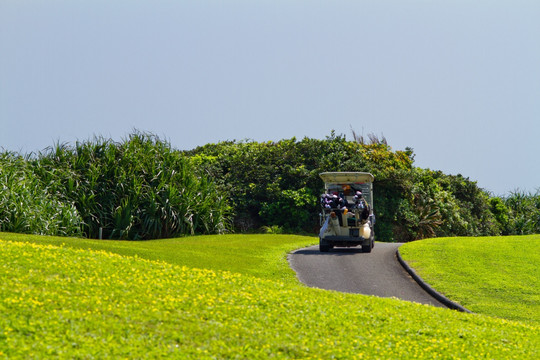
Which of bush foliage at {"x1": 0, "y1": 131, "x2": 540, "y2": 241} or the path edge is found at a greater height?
bush foliage at {"x1": 0, "y1": 131, "x2": 540, "y2": 241}

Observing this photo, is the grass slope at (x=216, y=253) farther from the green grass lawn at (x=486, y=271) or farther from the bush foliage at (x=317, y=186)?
the bush foliage at (x=317, y=186)

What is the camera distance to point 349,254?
2278 centimetres

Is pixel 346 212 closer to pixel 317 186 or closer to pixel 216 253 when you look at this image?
pixel 216 253

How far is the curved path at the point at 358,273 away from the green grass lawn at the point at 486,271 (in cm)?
Result: 63

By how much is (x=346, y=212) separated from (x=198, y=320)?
502 inches

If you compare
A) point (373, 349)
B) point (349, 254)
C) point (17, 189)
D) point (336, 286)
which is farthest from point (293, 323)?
point (17, 189)

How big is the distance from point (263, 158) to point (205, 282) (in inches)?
1027

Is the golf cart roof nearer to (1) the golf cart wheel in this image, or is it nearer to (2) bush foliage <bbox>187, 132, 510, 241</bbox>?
(1) the golf cart wheel

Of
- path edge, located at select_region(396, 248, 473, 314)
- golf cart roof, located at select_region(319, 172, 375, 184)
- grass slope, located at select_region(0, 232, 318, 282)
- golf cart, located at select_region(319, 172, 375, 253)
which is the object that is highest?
golf cart roof, located at select_region(319, 172, 375, 184)

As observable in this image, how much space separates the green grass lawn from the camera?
16312 millimetres

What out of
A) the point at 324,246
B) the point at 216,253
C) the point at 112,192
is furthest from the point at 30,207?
the point at 324,246

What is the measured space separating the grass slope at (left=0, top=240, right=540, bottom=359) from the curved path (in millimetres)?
3605

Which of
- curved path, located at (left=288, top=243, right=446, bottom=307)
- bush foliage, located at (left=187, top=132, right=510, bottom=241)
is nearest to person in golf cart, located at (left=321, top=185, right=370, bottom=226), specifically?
curved path, located at (left=288, top=243, right=446, bottom=307)

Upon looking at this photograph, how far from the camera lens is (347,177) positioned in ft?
75.6
